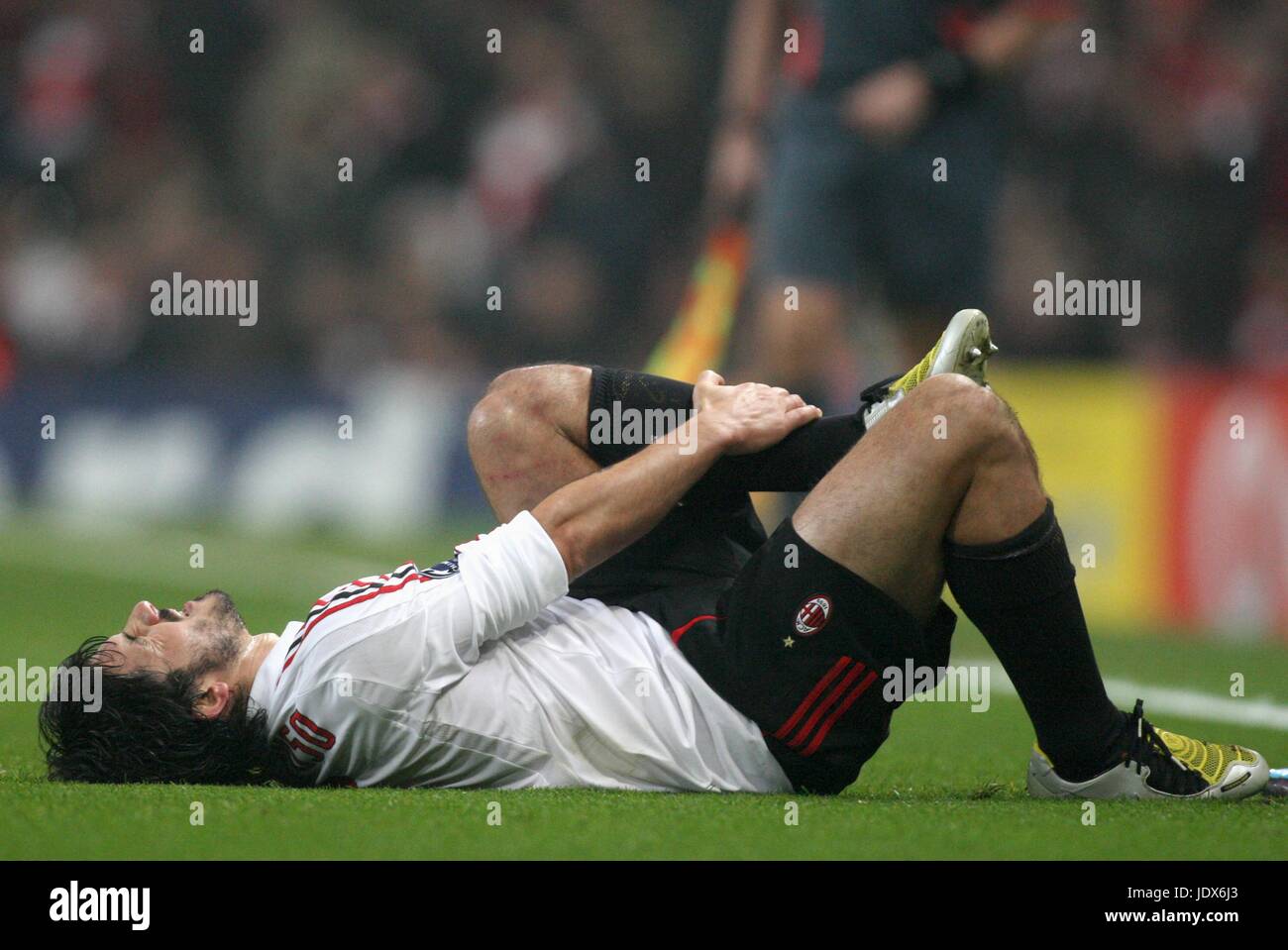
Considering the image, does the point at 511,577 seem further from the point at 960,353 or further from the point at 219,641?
the point at 960,353

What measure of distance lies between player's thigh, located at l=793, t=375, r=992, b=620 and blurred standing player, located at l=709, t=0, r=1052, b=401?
2419mm

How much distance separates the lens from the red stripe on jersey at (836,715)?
328 centimetres

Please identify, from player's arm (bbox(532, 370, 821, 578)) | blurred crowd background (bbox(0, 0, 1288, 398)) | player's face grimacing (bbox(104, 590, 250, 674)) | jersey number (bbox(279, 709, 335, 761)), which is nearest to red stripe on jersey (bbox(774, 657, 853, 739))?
player's arm (bbox(532, 370, 821, 578))

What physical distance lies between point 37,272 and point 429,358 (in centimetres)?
288

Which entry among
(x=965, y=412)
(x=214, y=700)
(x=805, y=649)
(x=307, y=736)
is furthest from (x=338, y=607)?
(x=965, y=412)

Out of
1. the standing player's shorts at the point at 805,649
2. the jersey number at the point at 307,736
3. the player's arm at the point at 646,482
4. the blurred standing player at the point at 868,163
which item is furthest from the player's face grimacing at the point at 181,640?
the blurred standing player at the point at 868,163

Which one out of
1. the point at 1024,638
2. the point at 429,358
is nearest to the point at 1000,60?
the point at 1024,638

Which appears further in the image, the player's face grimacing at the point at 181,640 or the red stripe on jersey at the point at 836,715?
the player's face grimacing at the point at 181,640

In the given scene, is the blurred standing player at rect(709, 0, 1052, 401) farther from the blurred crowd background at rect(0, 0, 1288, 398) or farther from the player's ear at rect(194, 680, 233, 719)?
the blurred crowd background at rect(0, 0, 1288, 398)

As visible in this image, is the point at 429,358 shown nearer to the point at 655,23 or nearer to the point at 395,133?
the point at 395,133

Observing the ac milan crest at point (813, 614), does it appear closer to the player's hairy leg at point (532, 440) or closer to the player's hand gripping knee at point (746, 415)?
the player's hand gripping knee at point (746, 415)

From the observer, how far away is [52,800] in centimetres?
328

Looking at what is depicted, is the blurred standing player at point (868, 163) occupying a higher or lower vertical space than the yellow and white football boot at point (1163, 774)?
higher

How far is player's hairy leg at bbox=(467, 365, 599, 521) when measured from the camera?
374 cm
